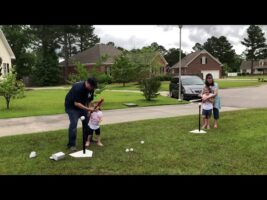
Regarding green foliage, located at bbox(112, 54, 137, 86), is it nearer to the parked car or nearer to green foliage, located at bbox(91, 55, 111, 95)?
the parked car

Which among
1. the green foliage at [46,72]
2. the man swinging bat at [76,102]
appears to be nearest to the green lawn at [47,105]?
the man swinging bat at [76,102]

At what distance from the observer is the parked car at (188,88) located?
19.1 meters

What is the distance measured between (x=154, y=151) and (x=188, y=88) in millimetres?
12538

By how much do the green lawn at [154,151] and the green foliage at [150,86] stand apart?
7.78 meters

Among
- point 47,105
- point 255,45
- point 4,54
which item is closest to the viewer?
point 47,105

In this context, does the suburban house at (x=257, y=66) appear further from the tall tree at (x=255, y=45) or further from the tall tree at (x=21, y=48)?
the tall tree at (x=21, y=48)

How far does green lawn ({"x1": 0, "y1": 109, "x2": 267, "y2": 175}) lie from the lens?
19.4 feet

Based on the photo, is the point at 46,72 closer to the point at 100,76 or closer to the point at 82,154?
the point at 100,76

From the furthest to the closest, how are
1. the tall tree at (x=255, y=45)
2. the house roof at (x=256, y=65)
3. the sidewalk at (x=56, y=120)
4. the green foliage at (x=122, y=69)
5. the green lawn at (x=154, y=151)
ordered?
the house roof at (x=256, y=65), the tall tree at (x=255, y=45), the green foliage at (x=122, y=69), the sidewalk at (x=56, y=120), the green lawn at (x=154, y=151)

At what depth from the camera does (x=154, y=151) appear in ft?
23.7

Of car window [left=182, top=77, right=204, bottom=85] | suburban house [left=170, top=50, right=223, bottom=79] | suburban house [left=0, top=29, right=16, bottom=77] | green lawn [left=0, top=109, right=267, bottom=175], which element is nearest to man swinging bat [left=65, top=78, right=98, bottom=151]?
green lawn [left=0, top=109, right=267, bottom=175]

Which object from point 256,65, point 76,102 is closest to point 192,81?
point 76,102

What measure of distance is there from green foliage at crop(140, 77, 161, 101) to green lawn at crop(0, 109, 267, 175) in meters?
7.78
